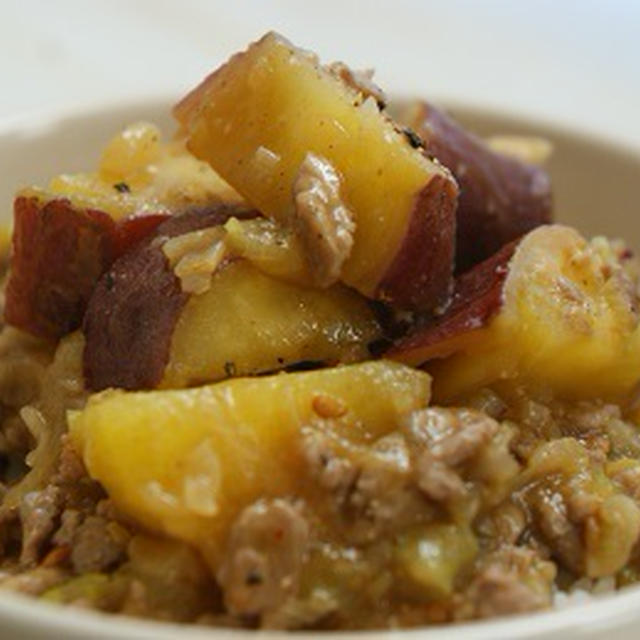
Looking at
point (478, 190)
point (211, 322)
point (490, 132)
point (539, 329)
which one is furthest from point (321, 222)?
point (490, 132)

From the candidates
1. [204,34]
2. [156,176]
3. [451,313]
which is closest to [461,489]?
[451,313]

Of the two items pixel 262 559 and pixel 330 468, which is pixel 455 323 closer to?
pixel 330 468

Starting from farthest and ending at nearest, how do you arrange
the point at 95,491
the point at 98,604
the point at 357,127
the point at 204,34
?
the point at 204,34 → the point at 357,127 → the point at 95,491 → the point at 98,604

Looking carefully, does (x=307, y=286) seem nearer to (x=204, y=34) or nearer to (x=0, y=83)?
(x=0, y=83)

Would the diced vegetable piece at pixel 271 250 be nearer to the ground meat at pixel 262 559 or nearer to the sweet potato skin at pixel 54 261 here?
the sweet potato skin at pixel 54 261

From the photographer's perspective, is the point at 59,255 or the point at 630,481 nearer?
the point at 630,481
